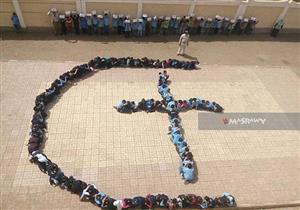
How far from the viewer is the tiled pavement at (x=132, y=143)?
11625mm

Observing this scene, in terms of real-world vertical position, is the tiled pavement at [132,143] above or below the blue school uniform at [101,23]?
below

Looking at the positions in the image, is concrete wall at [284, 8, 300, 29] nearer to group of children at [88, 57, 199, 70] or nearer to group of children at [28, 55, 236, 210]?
group of children at [88, 57, 199, 70]

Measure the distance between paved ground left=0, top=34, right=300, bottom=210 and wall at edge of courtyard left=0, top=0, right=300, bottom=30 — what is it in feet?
5.01

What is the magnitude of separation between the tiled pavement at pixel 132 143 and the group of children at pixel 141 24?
327cm

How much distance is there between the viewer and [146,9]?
19.2 m

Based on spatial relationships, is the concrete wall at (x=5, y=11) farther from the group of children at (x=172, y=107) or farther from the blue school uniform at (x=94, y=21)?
the group of children at (x=172, y=107)

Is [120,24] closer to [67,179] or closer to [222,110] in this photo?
[222,110]

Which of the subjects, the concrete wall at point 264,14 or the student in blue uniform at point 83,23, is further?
the concrete wall at point 264,14

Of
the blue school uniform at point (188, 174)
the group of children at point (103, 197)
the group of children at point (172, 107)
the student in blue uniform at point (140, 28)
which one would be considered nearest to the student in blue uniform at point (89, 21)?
the student in blue uniform at point (140, 28)

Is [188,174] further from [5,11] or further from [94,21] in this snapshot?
[5,11]

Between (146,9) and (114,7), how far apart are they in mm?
1975

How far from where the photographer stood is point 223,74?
17.5 m

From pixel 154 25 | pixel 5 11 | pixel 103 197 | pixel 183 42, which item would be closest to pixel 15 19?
pixel 5 11

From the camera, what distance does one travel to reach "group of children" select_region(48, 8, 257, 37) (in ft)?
60.6
